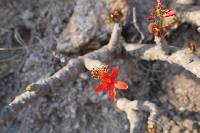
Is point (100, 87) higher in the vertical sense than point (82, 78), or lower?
higher

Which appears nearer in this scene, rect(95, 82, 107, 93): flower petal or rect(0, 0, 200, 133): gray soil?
rect(95, 82, 107, 93): flower petal

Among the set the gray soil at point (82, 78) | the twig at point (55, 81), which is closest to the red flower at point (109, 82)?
the twig at point (55, 81)

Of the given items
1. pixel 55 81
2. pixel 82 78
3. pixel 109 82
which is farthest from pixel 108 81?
pixel 82 78

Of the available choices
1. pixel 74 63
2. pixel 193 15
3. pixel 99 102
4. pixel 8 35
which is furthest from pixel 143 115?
pixel 8 35

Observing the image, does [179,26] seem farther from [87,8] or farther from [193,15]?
[87,8]

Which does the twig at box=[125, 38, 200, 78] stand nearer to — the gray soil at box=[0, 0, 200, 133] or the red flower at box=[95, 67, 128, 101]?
the gray soil at box=[0, 0, 200, 133]

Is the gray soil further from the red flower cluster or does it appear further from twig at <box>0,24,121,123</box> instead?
the red flower cluster

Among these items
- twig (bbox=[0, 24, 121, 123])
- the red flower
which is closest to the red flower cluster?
the red flower

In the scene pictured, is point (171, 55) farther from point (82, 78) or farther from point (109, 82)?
point (82, 78)

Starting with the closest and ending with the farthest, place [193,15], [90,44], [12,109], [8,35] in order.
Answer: [12,109], [193,15], [90,44], [8,35]

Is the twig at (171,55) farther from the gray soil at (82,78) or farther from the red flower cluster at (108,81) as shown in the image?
the red flower cluster at (108,81)

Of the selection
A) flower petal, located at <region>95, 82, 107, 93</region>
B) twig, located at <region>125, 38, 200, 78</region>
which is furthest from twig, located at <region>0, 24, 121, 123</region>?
flower petal, located at <region>95, 82, 107, 93</region>
